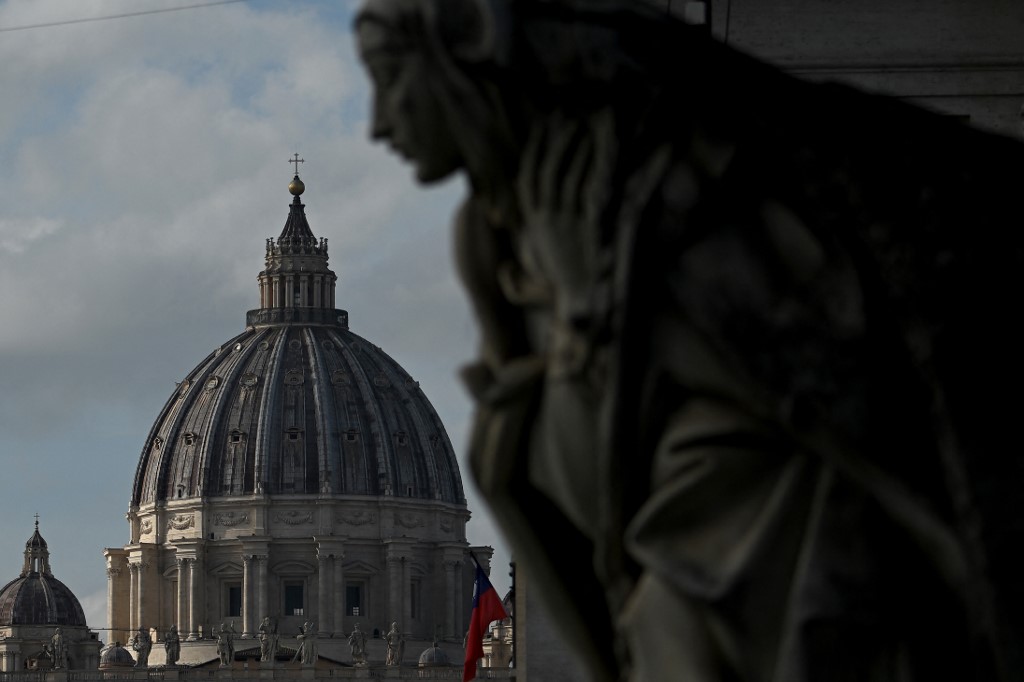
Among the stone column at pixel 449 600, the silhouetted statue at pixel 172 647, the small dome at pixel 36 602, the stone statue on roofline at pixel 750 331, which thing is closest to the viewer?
the stone statue on roofline at pixel 750 331

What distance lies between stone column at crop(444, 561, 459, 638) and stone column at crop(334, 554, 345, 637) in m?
6.05

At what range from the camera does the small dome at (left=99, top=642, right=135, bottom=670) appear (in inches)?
5153

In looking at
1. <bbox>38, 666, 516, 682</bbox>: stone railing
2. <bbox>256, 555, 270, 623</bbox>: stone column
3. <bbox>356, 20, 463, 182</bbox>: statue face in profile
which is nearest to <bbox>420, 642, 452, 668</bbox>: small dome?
<bbox>38, 666, 516, 682</bbox>: stone railing

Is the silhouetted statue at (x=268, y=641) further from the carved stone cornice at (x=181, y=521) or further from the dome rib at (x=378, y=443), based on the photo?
the dome rib at (x=378, y=443)

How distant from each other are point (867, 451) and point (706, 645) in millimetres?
336

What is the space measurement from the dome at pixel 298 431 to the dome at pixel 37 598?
7977mm

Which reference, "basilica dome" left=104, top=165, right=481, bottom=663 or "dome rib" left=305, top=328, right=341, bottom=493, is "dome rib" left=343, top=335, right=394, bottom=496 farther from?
"dome rib" left=305, top=328, right=341, bottom=493

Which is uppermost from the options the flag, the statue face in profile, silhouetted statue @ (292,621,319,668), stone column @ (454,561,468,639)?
stone column @ (454,561,468,639)

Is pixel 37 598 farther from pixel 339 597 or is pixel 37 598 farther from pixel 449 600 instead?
pixel 449 600

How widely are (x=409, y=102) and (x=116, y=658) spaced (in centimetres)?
13171

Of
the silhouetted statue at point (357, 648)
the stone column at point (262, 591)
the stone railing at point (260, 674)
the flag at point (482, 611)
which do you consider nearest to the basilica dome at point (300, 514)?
the stone column at point (262, 591)

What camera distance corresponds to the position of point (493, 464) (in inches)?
138

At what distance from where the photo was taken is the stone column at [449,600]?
462 feet

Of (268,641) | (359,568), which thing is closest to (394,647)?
(268,641)
